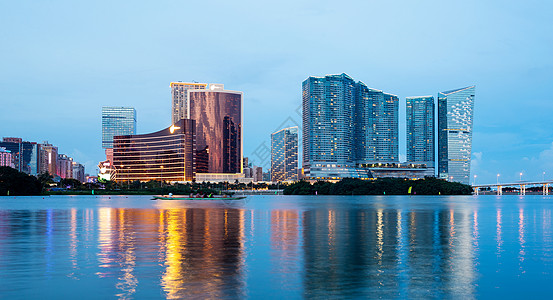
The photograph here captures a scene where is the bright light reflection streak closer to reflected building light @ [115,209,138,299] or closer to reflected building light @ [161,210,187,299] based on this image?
reflected building light @ [161,210,187,299]

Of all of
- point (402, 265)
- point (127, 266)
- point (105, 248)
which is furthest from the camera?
point (105, 248)

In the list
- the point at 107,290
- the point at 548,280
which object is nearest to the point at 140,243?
the point at 107,290

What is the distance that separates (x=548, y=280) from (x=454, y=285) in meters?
5.28

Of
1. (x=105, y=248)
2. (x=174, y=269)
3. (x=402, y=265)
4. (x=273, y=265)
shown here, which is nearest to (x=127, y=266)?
(x=174, y=269)

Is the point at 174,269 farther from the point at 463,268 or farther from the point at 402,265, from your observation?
the point at 463,268

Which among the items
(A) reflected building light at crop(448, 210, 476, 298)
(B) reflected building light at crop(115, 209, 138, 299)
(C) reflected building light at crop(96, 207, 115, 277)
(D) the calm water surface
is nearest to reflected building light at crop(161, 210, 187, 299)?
(D) the calm water surface

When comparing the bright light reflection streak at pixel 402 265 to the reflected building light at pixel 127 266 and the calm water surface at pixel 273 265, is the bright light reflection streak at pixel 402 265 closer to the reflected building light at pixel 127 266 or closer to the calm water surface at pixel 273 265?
the calm water surface at pixel 273 265

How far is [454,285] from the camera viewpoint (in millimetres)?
21484

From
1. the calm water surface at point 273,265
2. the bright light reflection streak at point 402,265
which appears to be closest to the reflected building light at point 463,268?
the calm water surface at point 273,265

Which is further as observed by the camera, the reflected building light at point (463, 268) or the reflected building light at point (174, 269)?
the reflected building light at point (463, 268)

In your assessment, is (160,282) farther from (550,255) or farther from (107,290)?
(550,255)

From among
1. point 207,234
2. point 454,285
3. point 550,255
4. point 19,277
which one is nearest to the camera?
point 454,285

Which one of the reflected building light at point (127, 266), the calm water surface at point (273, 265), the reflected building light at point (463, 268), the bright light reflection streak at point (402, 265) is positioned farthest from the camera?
the reflected building light at point (463, 268)

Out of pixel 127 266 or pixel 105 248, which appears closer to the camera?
pixel 127 266
